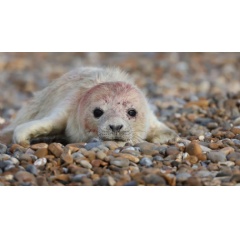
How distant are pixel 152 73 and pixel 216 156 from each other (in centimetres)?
690

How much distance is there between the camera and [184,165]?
6.09m

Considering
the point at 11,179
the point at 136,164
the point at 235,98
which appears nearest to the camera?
the point at 11,179

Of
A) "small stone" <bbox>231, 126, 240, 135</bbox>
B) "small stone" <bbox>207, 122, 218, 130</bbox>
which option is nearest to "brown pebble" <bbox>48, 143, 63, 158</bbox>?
"small stone" <bbox>231, 126, 240, 135</bbox>

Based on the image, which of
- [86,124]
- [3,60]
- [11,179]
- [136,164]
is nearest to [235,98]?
[86,124]

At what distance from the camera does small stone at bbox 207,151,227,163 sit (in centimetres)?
629

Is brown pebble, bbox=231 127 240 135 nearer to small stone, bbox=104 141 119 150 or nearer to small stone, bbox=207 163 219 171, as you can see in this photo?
small stone, bbox=207 163 219 171

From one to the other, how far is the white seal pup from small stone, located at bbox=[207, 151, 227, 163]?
922mm

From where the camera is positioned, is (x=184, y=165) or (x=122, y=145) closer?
(x=184, y=165)

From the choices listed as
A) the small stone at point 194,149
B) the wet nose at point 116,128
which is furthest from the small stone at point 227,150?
the wet nose at point 116,128

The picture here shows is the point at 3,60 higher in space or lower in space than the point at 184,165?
higher

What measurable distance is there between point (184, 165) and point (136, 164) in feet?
1.46

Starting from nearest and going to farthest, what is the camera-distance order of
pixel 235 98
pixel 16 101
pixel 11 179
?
pixel 11 179 < pixel 235 98 < pixel 16 101

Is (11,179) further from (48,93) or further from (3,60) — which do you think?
(3,60)

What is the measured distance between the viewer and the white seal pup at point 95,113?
6860 mm
